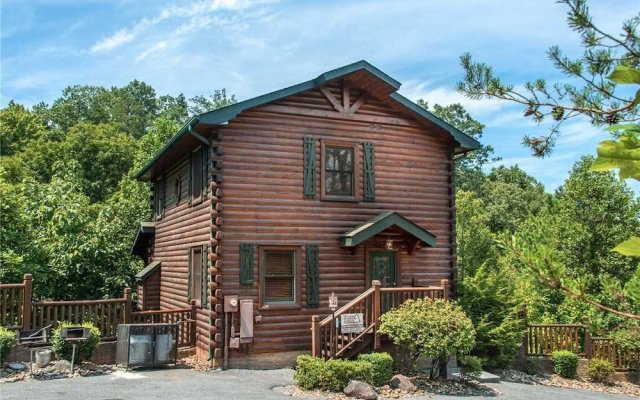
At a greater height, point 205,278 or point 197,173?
point 197,173

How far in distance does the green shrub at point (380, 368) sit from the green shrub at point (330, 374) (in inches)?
9.7

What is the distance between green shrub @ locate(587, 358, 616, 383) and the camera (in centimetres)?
1748

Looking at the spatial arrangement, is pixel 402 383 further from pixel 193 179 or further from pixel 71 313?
pixel 71 313

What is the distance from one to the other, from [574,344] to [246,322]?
11396 mm

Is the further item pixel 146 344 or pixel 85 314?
pixel 85 314

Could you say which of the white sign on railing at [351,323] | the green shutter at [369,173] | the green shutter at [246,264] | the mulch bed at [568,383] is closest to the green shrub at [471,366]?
the mulch bed at [568,383]

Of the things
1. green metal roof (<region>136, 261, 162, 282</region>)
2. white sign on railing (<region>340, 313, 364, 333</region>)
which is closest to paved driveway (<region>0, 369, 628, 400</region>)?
white sign on railing (<region>340, 313, 364, 333</region>)

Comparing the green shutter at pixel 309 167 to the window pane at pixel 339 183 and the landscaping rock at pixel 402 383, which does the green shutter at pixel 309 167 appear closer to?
the window pane at pixel 339 183

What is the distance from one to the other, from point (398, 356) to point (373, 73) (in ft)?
24.7

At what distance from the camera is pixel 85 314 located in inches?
570

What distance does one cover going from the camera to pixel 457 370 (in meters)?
15.3

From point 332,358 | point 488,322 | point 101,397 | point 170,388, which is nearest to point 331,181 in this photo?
point 332,358

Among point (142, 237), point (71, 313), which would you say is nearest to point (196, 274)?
point (71, 313)

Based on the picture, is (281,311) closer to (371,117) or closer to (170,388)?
(170,388)
